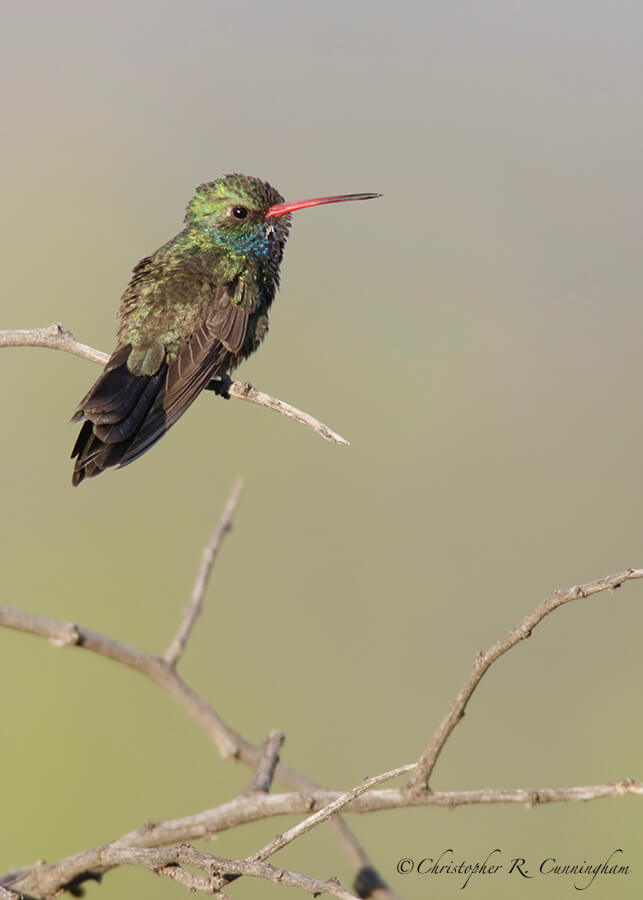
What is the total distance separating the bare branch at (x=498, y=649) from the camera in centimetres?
223

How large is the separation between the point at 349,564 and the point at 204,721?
4.47m

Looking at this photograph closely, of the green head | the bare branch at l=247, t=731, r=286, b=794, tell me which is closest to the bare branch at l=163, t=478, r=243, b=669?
the bare branch at l=247, t=731, r=286, b=794

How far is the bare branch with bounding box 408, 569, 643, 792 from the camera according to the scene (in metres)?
2.23

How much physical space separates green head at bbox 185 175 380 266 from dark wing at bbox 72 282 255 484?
292 millimetres

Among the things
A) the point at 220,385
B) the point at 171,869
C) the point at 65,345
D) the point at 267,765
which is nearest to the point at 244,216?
the point at 220,385

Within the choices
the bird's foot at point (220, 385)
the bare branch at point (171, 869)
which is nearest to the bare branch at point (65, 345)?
the bird's foot at point (220, 385)

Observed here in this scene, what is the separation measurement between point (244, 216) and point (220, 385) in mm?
1025

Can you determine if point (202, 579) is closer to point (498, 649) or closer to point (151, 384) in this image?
point (151, 384)

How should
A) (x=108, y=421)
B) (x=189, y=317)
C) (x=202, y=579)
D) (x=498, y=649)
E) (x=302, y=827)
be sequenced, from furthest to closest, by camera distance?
1. (x=189, y=317)
2. (x=108, y=421)
3. (x=202, y=579)
4. (x=498, y=649)
5. (x=302, y=827)

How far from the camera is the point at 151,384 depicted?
4715 mm

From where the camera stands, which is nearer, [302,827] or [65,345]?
[302,827]

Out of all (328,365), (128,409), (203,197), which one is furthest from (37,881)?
(328,365)

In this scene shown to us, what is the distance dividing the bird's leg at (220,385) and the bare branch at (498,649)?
2.71 m

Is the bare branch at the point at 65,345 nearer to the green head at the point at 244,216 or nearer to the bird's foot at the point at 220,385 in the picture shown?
the bird's foot at the point at 220,385
